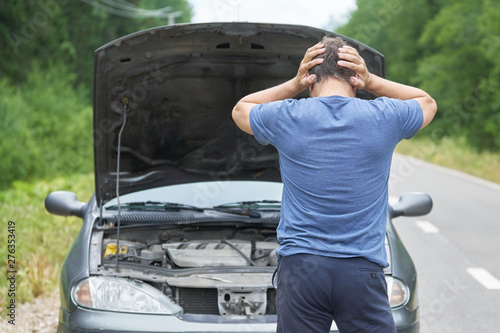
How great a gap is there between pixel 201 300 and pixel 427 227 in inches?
278

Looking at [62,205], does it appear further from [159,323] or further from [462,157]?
[462,157]

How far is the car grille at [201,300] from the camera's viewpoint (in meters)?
3.80

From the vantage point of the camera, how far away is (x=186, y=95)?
4.86 meters

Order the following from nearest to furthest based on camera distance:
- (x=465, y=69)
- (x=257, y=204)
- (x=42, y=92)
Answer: (x=257, y=204)
(x=42, y=92)
(x=465, y=69)

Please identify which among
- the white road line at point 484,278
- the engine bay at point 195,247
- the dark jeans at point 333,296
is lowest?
the white road line at point 484,278

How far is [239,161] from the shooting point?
5129mm

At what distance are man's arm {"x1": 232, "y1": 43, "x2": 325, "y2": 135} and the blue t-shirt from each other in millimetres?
144

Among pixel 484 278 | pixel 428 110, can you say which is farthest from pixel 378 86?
pixel 484 278

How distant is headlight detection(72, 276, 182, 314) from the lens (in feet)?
11.8

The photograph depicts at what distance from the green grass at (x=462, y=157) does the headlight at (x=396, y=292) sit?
637 inches

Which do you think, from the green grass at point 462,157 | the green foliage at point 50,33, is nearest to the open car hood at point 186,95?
the green grass at point 462,157

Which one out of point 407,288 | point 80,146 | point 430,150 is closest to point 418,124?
point 407,288

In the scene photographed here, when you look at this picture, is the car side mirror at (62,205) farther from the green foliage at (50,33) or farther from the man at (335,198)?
the green foliage at (50,33)

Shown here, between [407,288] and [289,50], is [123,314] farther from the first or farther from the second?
[289,50]
